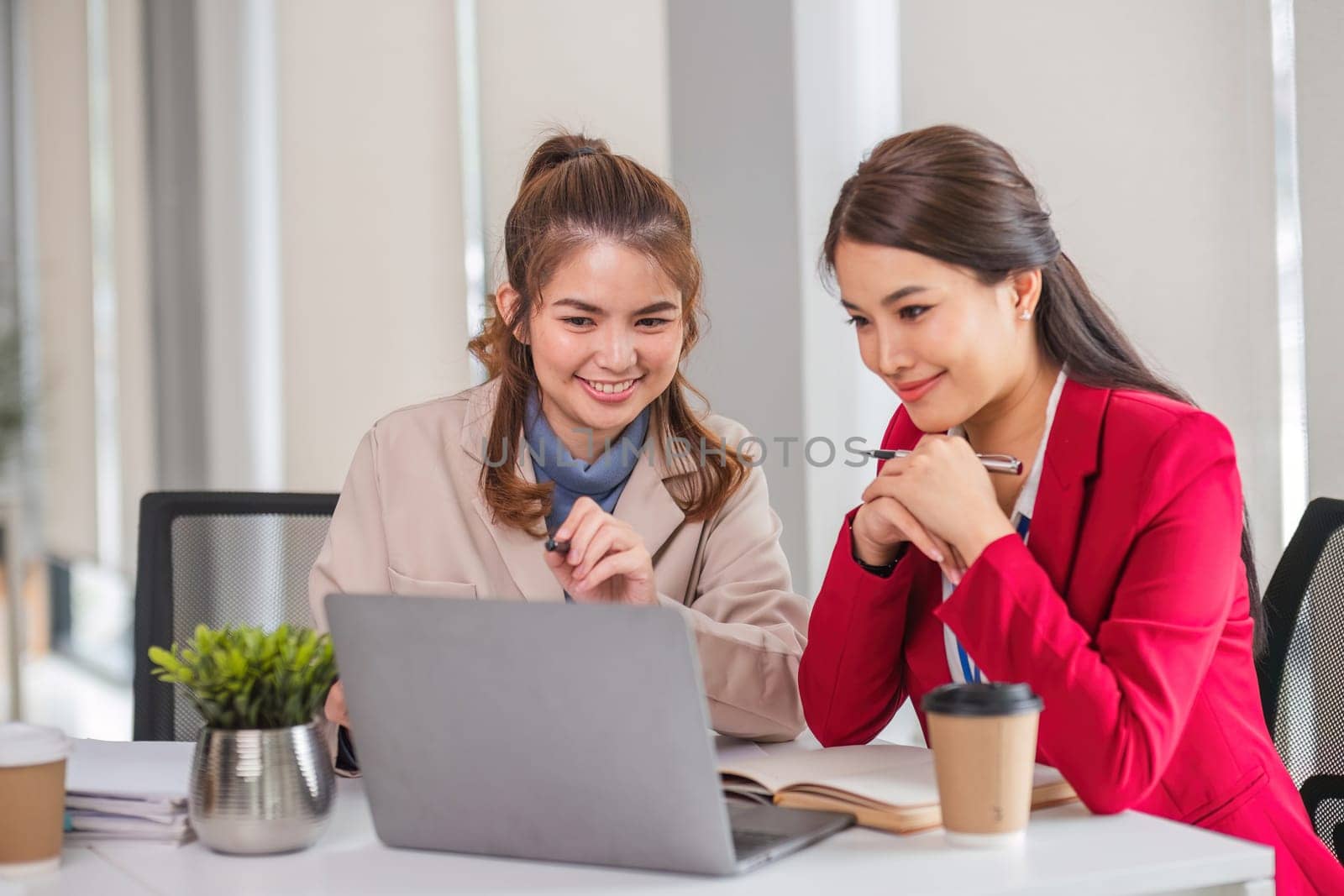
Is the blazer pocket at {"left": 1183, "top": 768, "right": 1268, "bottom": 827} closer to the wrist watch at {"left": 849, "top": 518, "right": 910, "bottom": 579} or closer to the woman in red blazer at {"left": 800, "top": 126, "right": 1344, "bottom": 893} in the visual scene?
the woman in red blazer at {"left": 800, "top": 126, "right": 1344, "bottom": 893}

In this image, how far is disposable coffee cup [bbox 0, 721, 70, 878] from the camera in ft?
3.45

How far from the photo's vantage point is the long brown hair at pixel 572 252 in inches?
68.4

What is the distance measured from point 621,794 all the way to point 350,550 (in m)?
0.84

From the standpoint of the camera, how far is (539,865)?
1035 mm

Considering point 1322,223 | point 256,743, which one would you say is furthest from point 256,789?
point 1322,223

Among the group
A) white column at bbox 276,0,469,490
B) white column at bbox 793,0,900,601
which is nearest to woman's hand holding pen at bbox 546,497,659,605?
white column at bbox 793,0,900,601

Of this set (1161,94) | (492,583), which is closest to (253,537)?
(492,583)

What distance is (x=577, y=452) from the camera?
1829mm

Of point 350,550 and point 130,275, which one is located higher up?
point 130,275

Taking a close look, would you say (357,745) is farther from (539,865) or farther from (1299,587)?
(1299,587)

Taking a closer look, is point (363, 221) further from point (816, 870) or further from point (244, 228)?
point (816, 870)

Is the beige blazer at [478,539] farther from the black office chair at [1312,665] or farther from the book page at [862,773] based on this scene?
the black office chair at [1312,665]

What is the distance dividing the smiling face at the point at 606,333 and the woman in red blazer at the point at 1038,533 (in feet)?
1.05

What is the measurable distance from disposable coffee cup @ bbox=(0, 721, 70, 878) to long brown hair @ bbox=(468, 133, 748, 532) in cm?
73
